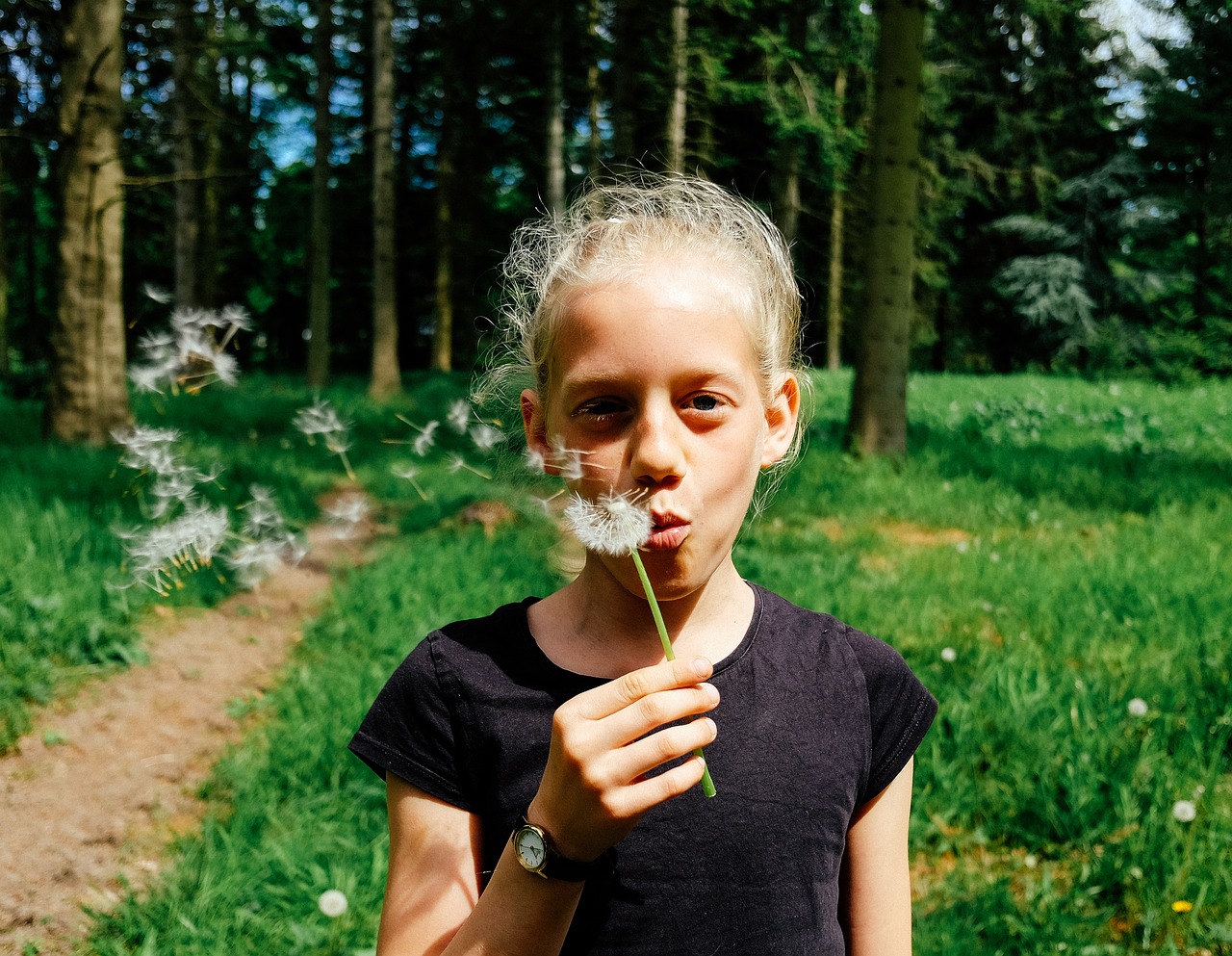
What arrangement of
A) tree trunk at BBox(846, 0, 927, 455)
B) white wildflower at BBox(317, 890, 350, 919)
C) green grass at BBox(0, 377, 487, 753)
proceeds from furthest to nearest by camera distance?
tree trunk at BBox(846, 0, 927, 455) < green grass at BBox(0, 377, 487, 753) < white wildflower at BBox(317, 890, 350, 919)

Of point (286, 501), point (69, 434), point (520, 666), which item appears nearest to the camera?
point (520, 666)

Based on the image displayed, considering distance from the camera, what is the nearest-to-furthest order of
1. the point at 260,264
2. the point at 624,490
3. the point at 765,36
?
the point at 624,490, the point at 765,36, the point at 260,264

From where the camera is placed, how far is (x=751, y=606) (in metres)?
1.57

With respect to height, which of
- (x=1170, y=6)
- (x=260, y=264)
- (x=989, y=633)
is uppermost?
(x=1170, y=6)

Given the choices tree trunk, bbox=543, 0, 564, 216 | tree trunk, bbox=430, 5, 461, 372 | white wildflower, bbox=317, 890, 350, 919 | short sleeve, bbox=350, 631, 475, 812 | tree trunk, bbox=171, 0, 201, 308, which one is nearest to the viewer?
short sleeve, bbox=350, 631, 475, 812

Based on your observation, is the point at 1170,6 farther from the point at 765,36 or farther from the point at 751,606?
the point at 751,606

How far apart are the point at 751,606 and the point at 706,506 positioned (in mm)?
392

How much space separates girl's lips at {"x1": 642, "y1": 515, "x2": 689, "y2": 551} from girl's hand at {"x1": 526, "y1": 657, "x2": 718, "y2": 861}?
209 mm

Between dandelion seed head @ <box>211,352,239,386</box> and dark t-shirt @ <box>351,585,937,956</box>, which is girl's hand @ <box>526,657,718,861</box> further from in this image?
dandelion seed head @ <box>211,352,239,386</box>

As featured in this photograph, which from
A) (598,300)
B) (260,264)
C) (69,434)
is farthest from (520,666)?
(260,264)

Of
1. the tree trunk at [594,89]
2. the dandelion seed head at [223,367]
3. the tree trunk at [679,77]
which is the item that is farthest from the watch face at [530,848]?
the tree trunk at [594,89]

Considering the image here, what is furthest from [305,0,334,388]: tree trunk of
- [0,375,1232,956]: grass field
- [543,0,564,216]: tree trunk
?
[0,375,1232,956]: grass field

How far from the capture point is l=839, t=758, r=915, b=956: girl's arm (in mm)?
1481

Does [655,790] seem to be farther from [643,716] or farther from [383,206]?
[383,206]
